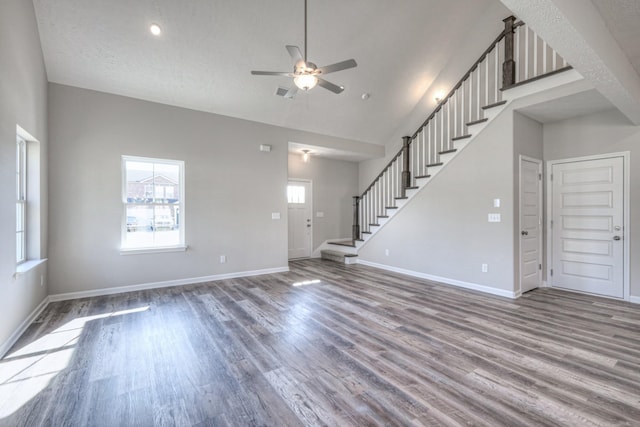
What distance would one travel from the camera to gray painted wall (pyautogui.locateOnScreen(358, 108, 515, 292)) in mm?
4395

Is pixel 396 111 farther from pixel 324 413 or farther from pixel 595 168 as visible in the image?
pixel 324 413

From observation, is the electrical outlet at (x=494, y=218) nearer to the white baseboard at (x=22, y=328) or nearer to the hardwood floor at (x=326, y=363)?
the hardwood floor at (x=326, y=363)

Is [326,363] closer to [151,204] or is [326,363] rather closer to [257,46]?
[151,204]

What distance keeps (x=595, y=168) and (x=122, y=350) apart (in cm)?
672

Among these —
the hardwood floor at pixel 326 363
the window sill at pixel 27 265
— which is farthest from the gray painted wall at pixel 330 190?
the window sill at pixel 27 265

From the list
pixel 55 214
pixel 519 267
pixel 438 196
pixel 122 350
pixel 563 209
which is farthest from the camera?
pixel 438 196

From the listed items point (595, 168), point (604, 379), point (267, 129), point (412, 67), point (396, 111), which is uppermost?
point (412, 67)

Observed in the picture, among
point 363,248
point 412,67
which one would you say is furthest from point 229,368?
point 412,67

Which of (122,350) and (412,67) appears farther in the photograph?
(412,67)

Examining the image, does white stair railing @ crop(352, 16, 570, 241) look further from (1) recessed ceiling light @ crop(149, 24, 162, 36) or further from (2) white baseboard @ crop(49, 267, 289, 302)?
(1) recessed ceiling light @ crop(149, 24, 162, 36)

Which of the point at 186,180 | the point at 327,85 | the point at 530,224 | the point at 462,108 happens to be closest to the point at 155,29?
the point at 186,180

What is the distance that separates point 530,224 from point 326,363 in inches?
166

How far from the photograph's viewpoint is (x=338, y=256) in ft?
24.4

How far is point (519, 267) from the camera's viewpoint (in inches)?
174
